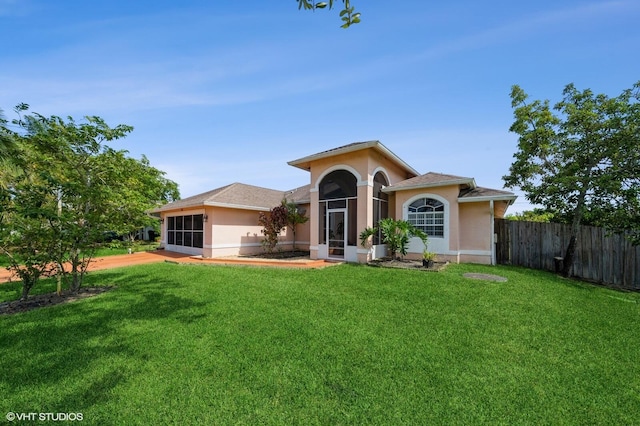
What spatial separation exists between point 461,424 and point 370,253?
889 cm

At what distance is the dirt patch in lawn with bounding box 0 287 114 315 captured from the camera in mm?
5953

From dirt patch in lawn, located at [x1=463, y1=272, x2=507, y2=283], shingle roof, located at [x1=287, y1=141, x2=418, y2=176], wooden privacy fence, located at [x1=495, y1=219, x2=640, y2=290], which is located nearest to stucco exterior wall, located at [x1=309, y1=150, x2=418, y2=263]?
shingle roof, located at [x1=287, y1=141, x2=418, y2=176]

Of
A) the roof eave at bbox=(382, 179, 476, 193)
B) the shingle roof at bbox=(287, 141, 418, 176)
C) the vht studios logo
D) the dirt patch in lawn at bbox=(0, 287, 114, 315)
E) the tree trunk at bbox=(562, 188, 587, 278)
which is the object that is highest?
the shingle roof at bbox=(287, 141, 418, 176)

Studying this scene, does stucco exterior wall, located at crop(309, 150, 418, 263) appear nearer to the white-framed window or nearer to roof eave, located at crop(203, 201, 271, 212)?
roof eave, located at crop(203, 201, 271, 212)

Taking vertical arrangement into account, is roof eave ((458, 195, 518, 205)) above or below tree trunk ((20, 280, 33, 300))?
above

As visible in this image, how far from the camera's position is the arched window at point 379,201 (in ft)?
39.4

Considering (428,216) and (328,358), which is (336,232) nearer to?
(428,216)

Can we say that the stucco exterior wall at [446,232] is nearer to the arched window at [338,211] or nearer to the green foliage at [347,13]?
the arched window at [338,211]

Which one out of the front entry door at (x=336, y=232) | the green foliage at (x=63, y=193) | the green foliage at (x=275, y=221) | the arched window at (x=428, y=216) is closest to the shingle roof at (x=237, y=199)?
the green foliage at (x=275, y=221)

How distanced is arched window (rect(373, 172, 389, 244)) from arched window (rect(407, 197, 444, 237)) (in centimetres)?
125

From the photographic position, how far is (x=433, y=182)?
11.4 m

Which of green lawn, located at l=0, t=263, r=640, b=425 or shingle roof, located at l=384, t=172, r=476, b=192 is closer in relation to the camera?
green lawn, located at l=0, t=263, r=640, b=425

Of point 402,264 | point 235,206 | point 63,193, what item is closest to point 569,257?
point 402,264

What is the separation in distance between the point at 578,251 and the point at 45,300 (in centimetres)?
1783
